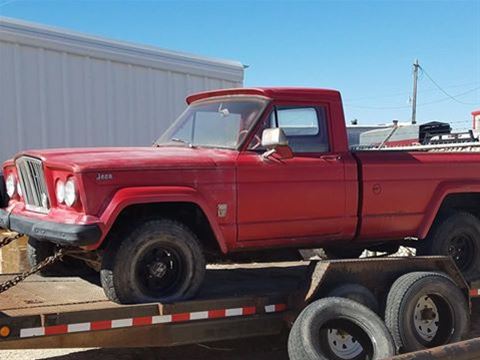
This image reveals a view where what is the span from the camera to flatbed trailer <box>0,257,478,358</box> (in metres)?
3.82

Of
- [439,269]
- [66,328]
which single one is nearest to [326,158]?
[439,269]

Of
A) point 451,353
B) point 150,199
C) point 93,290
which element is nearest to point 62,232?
point 150,199

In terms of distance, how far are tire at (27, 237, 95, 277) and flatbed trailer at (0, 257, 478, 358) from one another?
155mm

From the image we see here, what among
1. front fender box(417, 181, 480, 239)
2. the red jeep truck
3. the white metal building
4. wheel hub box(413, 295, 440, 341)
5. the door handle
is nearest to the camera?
the red jeep truck

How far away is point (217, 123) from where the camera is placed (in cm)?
501

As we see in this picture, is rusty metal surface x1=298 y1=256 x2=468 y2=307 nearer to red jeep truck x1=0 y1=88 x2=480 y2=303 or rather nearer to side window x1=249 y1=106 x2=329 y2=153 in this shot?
red jeep truck x1=0 y1=88 x2=480 y2=303

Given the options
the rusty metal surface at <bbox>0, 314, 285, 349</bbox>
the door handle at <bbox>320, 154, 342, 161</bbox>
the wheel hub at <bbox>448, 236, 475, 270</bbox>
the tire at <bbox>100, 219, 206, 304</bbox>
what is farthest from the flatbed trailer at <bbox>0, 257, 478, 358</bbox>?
the door handle at <bbox>320, 154, 342, 161</bbox>

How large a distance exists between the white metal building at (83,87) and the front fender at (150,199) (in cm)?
416

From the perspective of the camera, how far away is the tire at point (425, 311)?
4621 mm

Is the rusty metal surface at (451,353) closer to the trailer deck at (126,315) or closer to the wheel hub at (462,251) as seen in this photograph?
the trailer deck at (126,315)

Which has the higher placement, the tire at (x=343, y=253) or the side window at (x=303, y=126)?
the side window at (x=303, y=126)

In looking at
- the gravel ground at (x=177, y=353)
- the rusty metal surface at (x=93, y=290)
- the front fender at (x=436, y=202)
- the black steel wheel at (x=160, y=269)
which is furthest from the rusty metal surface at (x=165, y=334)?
the front fender at (x=436, y=202)

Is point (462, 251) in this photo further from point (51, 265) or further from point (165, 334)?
point (51, 265)

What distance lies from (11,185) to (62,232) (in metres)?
1.21
